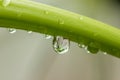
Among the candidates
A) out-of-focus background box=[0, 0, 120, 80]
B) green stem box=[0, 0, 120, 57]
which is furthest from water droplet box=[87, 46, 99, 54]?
out-of-focus background box=[0, 0, 120, 80]

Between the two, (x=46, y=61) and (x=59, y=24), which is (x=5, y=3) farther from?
(x=46, y=61)

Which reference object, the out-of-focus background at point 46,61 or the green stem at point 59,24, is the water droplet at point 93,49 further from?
the out-of-focus background at point 46,61

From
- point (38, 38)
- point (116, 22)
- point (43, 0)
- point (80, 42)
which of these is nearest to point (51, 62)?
point (38, 38)

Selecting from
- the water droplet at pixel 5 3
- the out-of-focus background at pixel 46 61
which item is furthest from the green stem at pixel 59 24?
the out-of-focus background at pixel 46 61

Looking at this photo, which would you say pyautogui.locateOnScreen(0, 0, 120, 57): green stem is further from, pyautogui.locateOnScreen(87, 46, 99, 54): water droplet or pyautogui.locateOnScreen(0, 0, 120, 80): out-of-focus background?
pyautogui.locateOnScreen(0, 0, 120, 80): out-of-focus background

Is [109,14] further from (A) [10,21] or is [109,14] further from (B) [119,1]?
(A) [10,21]
